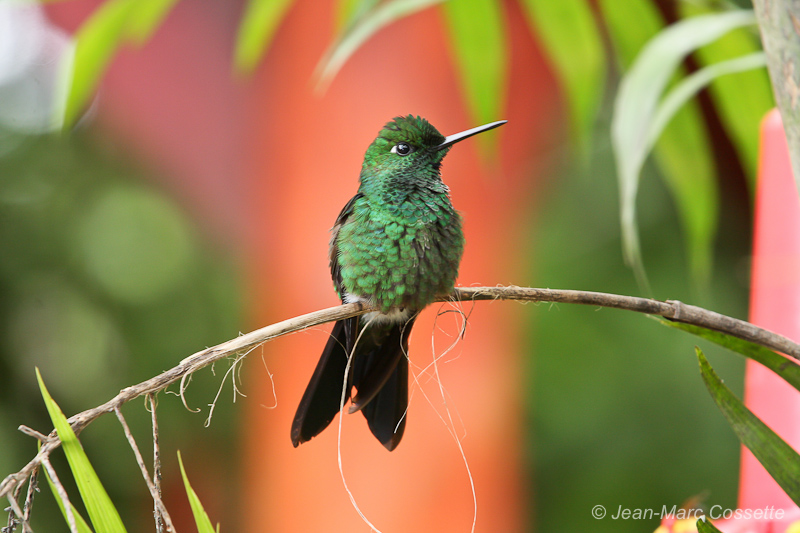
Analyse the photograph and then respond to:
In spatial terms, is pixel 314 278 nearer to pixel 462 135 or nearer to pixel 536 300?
pixel 462 135

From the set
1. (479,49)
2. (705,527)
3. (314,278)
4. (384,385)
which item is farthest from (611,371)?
(705,527)

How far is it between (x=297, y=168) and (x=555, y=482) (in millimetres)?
1564

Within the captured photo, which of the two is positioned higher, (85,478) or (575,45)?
(575,45)

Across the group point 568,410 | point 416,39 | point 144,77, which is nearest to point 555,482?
point 568,410

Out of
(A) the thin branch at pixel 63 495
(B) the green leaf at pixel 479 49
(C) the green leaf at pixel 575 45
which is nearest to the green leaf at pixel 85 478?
(A) the thin branch at pixel 63 495

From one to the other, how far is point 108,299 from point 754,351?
2170mm

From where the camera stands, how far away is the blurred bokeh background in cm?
176

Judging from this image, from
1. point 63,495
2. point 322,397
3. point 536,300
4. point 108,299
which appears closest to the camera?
point 63,495

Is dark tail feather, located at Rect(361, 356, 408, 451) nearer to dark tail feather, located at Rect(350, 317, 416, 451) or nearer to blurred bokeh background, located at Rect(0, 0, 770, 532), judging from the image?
dark tail feather, located at Rect(350, 317, 416, 451)

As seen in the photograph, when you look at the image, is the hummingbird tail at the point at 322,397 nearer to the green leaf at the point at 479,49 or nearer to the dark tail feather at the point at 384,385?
the dark tail feather at the point at 384,385

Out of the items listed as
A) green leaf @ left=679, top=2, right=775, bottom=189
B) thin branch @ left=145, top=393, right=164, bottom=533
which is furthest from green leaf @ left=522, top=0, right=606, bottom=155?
thin branch @ left=145, top=393, right=164, bottom=533

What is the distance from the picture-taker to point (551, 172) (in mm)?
2303

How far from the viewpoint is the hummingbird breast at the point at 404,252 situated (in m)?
0.71

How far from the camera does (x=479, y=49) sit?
109cm
